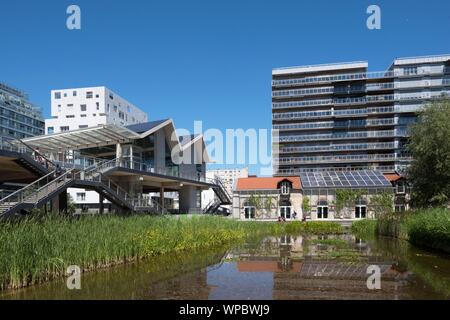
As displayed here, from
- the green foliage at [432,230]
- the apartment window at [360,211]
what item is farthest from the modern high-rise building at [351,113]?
the green foliage at [432,230]

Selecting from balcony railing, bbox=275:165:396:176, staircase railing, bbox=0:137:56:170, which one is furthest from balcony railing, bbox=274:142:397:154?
staircase railing, bbox=0:137:56:170

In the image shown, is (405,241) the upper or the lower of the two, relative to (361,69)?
lower

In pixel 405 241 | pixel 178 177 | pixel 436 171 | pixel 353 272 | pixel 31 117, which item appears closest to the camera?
pixel 353 272

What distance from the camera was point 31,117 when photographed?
4109 inches

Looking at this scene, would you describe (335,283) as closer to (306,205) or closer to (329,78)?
(306,205)

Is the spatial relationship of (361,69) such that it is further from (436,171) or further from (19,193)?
(19,193)

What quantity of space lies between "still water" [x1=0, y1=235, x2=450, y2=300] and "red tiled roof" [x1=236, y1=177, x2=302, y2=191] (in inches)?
1400

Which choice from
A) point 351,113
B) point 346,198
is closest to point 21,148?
point 346,198

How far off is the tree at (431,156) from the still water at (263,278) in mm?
12054

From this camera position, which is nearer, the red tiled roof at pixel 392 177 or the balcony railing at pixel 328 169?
the red tiled roof at pixel 392 177

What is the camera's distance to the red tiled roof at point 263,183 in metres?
54.6

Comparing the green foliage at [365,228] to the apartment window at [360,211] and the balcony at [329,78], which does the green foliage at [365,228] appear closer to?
the apartment window at [360,211]
